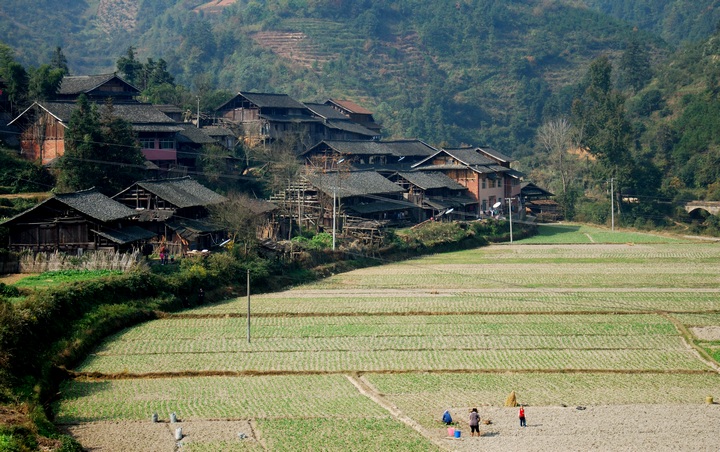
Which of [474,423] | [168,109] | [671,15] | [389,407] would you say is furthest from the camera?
[671,15]

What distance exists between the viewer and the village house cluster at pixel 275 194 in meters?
41.0

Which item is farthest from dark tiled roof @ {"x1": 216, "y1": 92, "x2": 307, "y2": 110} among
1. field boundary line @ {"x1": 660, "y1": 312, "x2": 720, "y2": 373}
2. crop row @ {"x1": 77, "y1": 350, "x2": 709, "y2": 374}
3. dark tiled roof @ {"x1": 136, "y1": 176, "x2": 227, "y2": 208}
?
crop row @ {"x1": 77, "y1": 350, "x2": 709, "y2": 374}

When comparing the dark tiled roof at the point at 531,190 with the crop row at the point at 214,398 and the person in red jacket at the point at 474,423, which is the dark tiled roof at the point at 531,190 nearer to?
the crop row at the point at 214,398

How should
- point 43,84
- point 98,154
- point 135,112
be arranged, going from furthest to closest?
point 135,112 < point 43,84 < point 98,154

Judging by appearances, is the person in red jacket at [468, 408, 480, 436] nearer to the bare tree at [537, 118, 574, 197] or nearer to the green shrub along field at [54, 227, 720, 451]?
the green shrub along field at [54, 227, 720, 451]

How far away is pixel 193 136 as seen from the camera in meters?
59.6

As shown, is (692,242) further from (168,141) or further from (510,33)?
(510,33)

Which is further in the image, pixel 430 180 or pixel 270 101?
pixel 270 101

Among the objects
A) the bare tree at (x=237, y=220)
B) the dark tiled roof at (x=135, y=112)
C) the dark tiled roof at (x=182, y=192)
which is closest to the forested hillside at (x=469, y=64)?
the dark tiled roof at (x=135, y=112)

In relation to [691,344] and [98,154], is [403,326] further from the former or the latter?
[98,154]

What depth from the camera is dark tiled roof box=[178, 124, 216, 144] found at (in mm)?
58688

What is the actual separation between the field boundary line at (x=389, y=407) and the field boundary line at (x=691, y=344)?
1124 centimetres

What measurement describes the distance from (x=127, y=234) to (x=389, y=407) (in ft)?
68.9

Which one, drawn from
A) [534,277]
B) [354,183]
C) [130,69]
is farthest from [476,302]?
[130,69]
